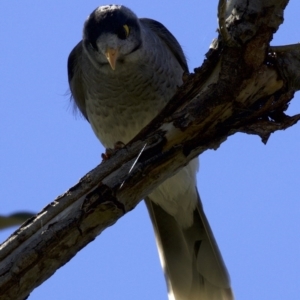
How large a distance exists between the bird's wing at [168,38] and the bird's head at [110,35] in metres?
0.50

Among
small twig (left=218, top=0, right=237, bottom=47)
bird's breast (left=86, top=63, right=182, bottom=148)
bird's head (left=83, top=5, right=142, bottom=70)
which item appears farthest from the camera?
bird's breast (left=86, top=63, right=182, bottom=148)

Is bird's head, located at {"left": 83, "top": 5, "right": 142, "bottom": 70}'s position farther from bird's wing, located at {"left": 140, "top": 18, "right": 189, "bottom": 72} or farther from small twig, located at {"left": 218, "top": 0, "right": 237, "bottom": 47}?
small twig, located at {"left": 218, "top": 0, "right": 237, "bottom": 47}

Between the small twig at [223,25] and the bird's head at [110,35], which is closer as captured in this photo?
the small twig at [223,25]

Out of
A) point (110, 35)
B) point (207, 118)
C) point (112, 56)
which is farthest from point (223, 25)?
point (110, 35)

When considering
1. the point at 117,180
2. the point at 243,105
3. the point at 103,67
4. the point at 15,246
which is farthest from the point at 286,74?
the point at 103,67

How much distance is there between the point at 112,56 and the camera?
464 centimetres

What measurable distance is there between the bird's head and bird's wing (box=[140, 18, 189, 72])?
498 millimetres

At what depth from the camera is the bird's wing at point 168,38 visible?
17.7ft

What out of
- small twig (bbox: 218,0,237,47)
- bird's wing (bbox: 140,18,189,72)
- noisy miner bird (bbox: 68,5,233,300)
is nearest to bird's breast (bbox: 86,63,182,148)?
noisy miner bird (bbox: 68,5,233,300)

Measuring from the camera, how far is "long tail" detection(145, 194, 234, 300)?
4.84 meters

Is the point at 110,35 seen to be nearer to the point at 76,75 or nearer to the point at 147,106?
the point at 147,106

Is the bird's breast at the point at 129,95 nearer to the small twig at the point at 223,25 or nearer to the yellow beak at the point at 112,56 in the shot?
the yellow beak at the point at 112,56

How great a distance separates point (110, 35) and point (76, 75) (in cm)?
76

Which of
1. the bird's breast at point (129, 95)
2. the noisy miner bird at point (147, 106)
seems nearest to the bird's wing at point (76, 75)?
the noisy miner bird at point (147, 106)
